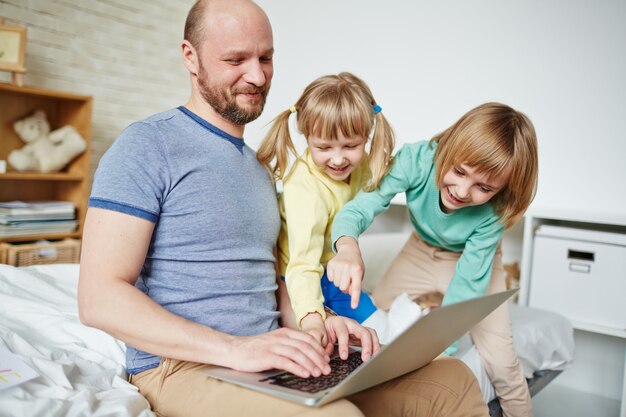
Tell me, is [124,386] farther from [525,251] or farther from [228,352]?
[525,251]

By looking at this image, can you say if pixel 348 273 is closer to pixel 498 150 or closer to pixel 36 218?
pixel 498 150

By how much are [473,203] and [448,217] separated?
0.43 feet

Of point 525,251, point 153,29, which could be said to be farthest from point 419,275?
point 153,29

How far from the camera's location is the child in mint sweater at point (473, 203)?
4.63 ft

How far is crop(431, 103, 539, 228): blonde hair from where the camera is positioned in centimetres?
140

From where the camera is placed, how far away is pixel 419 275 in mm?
1898

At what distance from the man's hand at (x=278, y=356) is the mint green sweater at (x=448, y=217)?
61 cm

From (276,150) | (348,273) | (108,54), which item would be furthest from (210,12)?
(108,54)

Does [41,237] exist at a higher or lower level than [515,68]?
lower

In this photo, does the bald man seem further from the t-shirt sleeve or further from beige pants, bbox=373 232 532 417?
beige pants, bbox=373 232 532 417

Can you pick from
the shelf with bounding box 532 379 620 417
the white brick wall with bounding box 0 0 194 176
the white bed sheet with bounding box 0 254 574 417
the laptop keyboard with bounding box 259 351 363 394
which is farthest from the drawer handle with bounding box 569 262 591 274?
the white brick wall with bounding box 0 0 194 176

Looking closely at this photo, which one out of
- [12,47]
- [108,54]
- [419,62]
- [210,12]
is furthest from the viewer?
[108,54]

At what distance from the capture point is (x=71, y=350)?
46.8 inches

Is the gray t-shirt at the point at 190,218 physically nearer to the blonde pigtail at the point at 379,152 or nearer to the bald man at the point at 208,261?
the bald man at the point at 208,261
